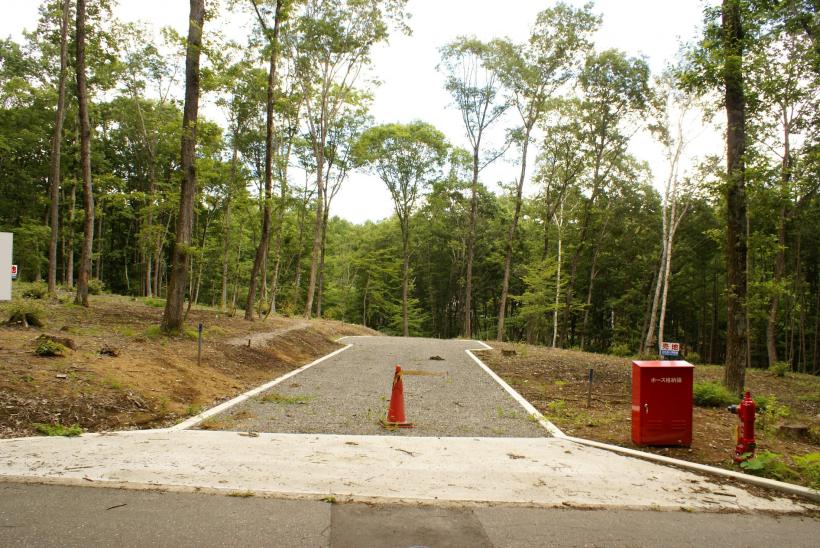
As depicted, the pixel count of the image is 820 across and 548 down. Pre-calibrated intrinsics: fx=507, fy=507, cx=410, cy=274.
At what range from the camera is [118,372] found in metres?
7.64

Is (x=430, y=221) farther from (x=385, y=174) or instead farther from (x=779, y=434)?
(x=779, y=434)

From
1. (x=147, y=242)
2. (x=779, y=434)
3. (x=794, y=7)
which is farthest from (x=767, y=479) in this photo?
(x=147, y=242)

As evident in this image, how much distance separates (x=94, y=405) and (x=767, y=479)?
25.4 ft

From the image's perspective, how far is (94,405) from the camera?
21.0 ft

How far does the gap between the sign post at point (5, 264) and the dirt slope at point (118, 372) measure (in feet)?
3.26

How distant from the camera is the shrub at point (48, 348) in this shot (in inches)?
299

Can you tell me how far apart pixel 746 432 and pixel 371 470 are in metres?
4.19

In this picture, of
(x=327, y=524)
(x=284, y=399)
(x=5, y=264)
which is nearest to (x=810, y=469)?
(x=327, y=524)

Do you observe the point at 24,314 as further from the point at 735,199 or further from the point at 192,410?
the point at 735,199

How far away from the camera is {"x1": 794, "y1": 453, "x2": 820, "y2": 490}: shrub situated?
16.3 ft

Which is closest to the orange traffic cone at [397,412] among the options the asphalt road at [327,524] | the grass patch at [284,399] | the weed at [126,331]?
the grass patch at [284,399]

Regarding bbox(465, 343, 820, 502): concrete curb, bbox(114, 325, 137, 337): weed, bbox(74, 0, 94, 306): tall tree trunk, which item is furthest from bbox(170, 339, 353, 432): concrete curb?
bbox(74, 0, 94, 306): tall tree trunk

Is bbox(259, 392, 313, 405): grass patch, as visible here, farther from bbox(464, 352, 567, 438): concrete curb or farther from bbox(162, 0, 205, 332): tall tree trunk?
bbox(162, 0, 205, 332): tall tree trunk

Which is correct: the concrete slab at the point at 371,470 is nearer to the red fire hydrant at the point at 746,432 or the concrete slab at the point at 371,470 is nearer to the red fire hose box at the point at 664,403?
the red fire hose box at the point at 664,403
